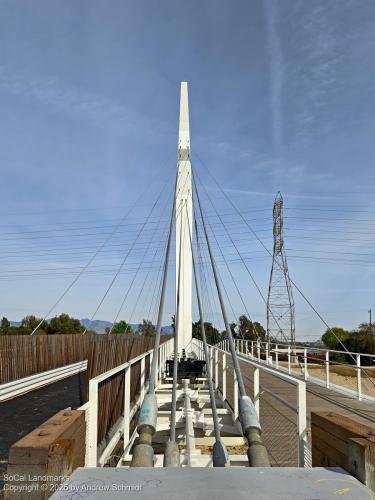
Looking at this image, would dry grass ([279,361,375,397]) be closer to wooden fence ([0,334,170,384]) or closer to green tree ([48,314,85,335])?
wooden fence ([0,334,170,384])

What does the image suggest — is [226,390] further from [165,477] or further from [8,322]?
[8,322]

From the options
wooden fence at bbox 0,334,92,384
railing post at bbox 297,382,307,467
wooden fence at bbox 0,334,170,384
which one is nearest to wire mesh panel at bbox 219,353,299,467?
railing post at bbox 297,382,307,467

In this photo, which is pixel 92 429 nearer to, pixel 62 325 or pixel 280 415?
pixel 280 415

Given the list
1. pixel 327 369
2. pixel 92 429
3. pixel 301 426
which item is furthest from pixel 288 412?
pixel 92 429

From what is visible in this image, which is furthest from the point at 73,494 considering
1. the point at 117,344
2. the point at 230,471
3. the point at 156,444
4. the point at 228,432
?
the point at 156,444

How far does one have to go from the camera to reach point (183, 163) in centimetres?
2173

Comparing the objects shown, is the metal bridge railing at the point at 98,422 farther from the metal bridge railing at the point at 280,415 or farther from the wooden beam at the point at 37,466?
the metal bridge railing at the point at 280,415

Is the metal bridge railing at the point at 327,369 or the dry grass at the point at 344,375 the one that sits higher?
the metal bridge railing at the point at 327,369

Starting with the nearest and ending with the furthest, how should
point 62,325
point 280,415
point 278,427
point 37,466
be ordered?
point 37,466 → point 278,427 → point 280,415 → point 62,325

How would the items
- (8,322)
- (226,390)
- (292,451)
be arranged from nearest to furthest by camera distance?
(292,451) < (226,390) < (8,322)

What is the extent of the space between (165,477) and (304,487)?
0.76 metres

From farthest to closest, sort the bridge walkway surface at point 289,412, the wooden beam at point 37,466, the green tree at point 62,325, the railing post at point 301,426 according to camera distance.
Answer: the green tree at point 62,325
the bridge walkway surface at point 289,412
the railing post at point 301,426
the wooden beam at point 37,466

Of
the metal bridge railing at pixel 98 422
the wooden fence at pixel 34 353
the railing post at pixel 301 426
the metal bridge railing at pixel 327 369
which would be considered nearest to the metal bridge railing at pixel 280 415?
the railing post at pixel 301 426

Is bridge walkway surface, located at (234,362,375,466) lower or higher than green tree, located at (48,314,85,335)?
higher
